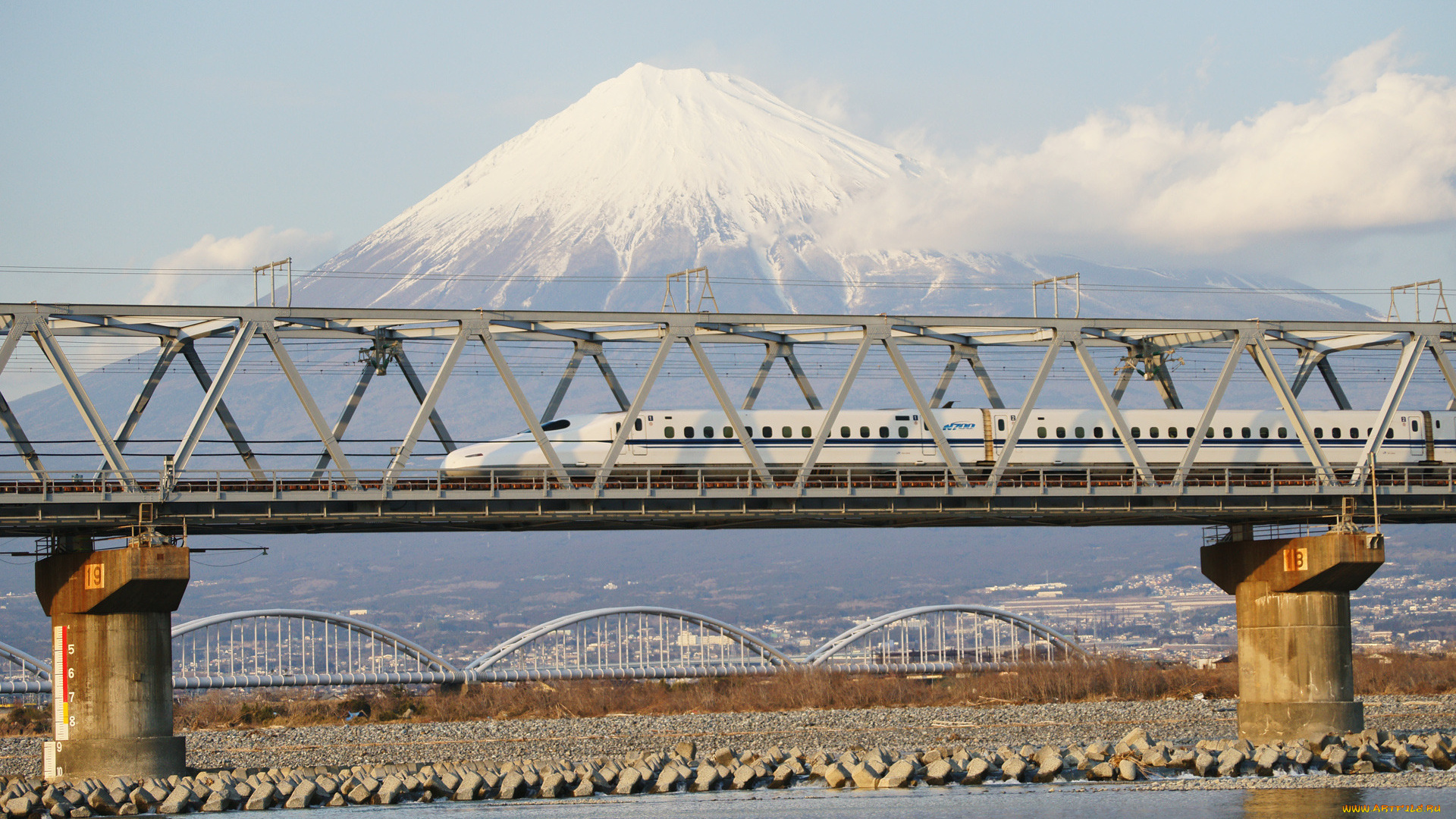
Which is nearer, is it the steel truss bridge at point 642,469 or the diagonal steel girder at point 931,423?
the steel truss bridge at point 642,469

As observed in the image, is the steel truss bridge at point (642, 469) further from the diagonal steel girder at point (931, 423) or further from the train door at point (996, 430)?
the train door at point (996, 430)

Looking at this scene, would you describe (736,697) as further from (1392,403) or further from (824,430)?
(1392,403)

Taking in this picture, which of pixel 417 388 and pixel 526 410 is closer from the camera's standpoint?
pixel 526 410

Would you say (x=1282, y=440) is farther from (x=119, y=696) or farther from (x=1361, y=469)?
(x=119, y=696)

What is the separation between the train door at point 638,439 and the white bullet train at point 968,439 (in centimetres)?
4

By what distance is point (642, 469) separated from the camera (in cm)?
6262

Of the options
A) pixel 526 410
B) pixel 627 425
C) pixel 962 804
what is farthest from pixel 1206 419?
pixel 526 410

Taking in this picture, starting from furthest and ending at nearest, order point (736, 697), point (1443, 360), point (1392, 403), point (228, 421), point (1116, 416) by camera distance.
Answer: point (736, 697) → point (1443, 360) → point (1392, 403) → point (1116, 416) → point (228, 421)

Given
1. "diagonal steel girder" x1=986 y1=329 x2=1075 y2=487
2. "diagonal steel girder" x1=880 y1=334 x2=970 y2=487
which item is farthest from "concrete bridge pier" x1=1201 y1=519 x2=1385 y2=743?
"diagonal steel girder" x1=880 y1=334 x2=970 y2=487

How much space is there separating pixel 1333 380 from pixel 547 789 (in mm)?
43123

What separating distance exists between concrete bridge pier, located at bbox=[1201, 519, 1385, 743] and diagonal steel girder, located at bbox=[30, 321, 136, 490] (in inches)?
1635

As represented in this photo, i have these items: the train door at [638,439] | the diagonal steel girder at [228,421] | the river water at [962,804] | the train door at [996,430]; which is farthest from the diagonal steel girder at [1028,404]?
the diagonal steel girder at [228,421]

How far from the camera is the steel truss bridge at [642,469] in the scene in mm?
52438

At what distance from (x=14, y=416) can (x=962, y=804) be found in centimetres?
3234
